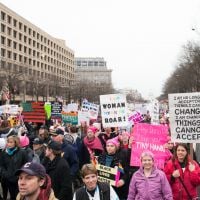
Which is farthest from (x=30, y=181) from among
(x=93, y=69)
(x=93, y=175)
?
(x=93, y=69)

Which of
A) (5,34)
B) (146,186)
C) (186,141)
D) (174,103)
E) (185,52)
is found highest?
(5,34)

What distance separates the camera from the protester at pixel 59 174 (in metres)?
5.86

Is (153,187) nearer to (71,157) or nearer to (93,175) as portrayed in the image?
(93,175)

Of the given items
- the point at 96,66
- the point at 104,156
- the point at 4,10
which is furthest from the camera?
the point at 96,66

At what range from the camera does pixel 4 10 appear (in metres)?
80.1

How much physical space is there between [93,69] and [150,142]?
176 meters

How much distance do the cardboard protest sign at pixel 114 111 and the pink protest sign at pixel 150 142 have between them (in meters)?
2.68

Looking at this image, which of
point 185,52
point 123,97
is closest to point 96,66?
point 185,52

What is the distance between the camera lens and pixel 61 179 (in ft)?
19.4

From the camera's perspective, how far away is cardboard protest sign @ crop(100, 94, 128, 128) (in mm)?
9758

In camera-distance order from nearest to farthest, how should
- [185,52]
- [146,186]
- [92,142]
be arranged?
[146,186] < [92,142] < [185,52]

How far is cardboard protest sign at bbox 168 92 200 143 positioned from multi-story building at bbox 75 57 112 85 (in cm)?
16088

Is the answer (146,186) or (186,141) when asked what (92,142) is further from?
(146,186)

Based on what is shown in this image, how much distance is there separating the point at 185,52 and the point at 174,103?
54.2m
